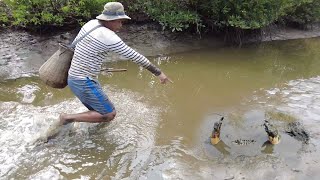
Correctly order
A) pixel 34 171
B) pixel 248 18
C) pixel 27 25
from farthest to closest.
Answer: pixel 248 18 < pixel 27 25 < pixel 34 171

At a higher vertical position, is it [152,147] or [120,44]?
[120,44]

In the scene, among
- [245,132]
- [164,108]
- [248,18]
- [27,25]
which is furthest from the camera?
[248,18]

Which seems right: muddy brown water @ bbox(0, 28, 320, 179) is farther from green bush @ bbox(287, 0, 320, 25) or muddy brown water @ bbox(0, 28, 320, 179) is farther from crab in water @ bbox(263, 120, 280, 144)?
green bush @ bbox(287, 0, 320, 25)

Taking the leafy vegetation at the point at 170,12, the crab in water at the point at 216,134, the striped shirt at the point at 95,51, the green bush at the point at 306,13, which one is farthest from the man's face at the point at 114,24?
the green bush at the point at 306,13

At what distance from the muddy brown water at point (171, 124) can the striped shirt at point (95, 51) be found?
94cm

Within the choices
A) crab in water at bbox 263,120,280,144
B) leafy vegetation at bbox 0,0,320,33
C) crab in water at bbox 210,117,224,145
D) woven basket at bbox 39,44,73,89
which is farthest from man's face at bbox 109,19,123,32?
leafy vegetation at bbox 0,0,320,33

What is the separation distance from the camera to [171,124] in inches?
238

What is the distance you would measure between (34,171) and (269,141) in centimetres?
308

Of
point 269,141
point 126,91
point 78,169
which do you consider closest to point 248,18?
point 126,91

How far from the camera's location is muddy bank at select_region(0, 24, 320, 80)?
26.2 feet

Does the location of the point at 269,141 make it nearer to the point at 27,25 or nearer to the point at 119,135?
the point at 119,135

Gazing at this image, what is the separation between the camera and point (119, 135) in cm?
561

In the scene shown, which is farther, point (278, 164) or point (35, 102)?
point (35, 102)

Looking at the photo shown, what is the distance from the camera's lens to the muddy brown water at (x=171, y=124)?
4.82 m
